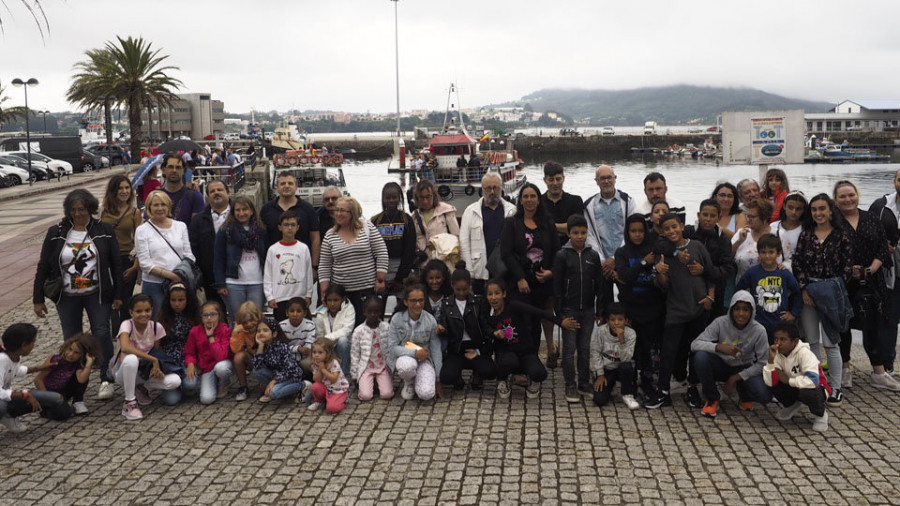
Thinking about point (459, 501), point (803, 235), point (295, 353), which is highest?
point (803, 235)

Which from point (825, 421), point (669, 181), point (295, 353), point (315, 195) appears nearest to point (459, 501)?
point (295, 353)

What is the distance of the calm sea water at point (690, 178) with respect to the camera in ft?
143

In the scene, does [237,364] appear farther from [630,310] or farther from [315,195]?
[315,195]

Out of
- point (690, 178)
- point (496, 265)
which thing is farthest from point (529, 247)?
point (690, 178)

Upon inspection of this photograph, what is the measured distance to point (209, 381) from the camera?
6891mm

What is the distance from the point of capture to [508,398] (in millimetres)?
6887

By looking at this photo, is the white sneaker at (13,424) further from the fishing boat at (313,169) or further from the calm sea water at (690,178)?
the calm sea water at (690,178)

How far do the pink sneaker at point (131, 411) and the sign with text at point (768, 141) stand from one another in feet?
31.6

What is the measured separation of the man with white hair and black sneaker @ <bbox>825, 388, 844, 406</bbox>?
3325 millimetres

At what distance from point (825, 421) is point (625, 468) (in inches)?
73.7

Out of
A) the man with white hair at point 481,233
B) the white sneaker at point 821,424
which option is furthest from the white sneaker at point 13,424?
the white sneaker at point 821,424

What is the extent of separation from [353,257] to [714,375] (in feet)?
A: 11.5

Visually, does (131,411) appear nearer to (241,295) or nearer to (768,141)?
(241,295)

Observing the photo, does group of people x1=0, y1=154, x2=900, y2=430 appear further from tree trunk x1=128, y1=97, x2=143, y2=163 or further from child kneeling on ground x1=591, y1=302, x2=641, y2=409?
tree trunk x1=128, y1=97, x2=143, y2=163
